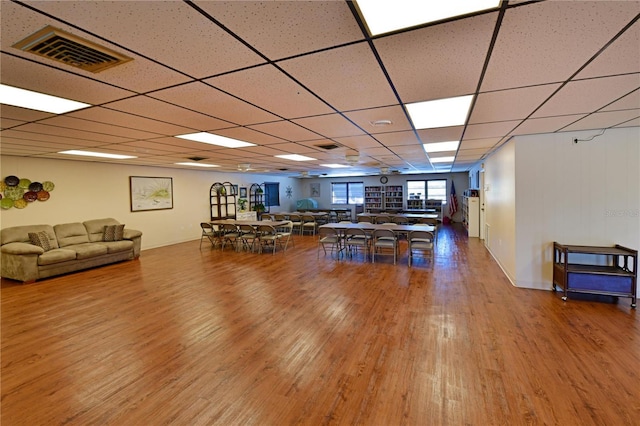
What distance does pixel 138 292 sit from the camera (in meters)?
4.41

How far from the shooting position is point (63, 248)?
5.75 metres

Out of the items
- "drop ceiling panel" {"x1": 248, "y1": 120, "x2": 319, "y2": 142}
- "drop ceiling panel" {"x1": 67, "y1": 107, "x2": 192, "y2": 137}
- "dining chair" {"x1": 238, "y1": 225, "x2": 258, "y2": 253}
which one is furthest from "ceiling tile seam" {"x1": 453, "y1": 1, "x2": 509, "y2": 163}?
"dining chair" {"x1": 238, "y1": 225, "x2": 258, "y2": 253}

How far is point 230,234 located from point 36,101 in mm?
6399

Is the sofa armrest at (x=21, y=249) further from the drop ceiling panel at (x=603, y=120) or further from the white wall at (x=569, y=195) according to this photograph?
the drop ceiling panel at (x=603, y=120)

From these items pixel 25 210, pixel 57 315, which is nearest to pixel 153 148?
pixel 57 315

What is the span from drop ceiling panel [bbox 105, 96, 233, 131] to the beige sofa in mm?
4226

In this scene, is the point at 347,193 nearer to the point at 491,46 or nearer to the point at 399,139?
the point at 399,139

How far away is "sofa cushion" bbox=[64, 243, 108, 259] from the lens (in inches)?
222

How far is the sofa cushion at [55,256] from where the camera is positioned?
16.8 feet

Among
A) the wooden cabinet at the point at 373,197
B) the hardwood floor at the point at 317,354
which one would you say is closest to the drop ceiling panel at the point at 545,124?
the hardwood floor at the point at 317,354

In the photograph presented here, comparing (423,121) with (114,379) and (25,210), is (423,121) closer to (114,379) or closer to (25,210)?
(114,379)

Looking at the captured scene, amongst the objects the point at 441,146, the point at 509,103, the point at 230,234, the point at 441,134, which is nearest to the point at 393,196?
the point at 230,234

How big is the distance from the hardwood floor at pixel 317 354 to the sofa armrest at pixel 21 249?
0.83 m

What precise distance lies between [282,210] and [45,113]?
11.3 meters
